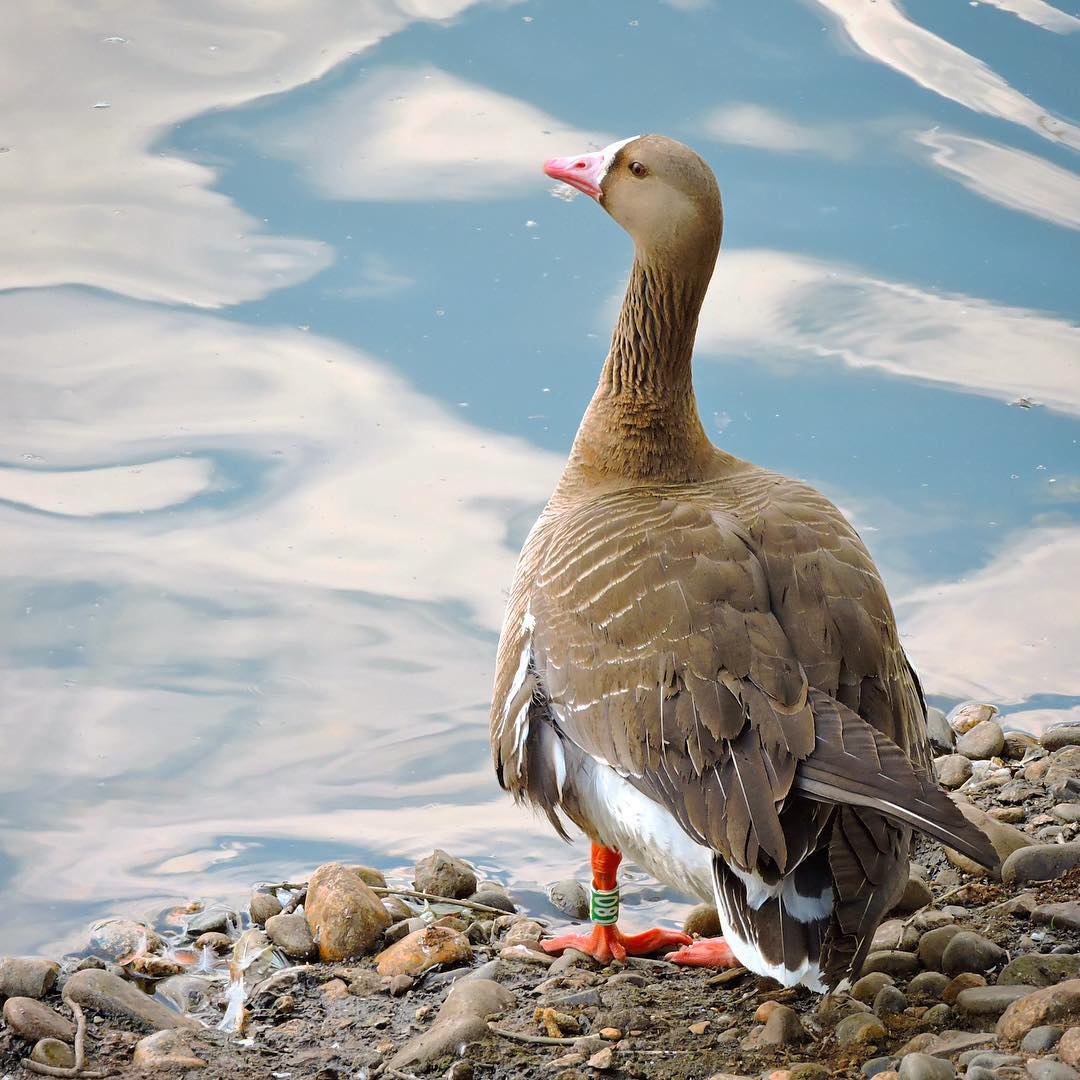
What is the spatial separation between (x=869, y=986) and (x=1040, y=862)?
0.98 metres

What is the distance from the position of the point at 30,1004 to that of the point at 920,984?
258cm

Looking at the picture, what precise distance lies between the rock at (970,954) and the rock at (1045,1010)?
0.57 meters

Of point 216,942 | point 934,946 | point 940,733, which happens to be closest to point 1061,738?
point 940,733

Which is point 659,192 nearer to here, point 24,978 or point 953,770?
point 953,770

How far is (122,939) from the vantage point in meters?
5.20

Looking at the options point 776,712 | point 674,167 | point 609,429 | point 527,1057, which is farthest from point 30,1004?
point 674,167

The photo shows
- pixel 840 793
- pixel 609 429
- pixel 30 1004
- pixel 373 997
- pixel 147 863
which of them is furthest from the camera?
pixel 147 863

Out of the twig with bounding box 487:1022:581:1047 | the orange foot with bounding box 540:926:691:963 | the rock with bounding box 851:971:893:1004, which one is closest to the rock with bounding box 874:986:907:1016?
the rock with bounding box 851:971:893:1004

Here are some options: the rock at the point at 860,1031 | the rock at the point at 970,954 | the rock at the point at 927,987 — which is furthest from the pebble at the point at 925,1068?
the rock at the point at 970,954

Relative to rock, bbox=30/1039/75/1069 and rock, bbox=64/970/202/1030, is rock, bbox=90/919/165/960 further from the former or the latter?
rock, bbox=30/1039/75/1069

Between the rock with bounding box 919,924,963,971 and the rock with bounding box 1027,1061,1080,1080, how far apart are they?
1000mm

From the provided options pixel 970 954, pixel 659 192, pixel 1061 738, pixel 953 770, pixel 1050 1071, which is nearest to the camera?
pixel 1050 1071

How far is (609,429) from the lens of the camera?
504 centimetres

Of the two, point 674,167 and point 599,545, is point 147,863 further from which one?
point 674,167
